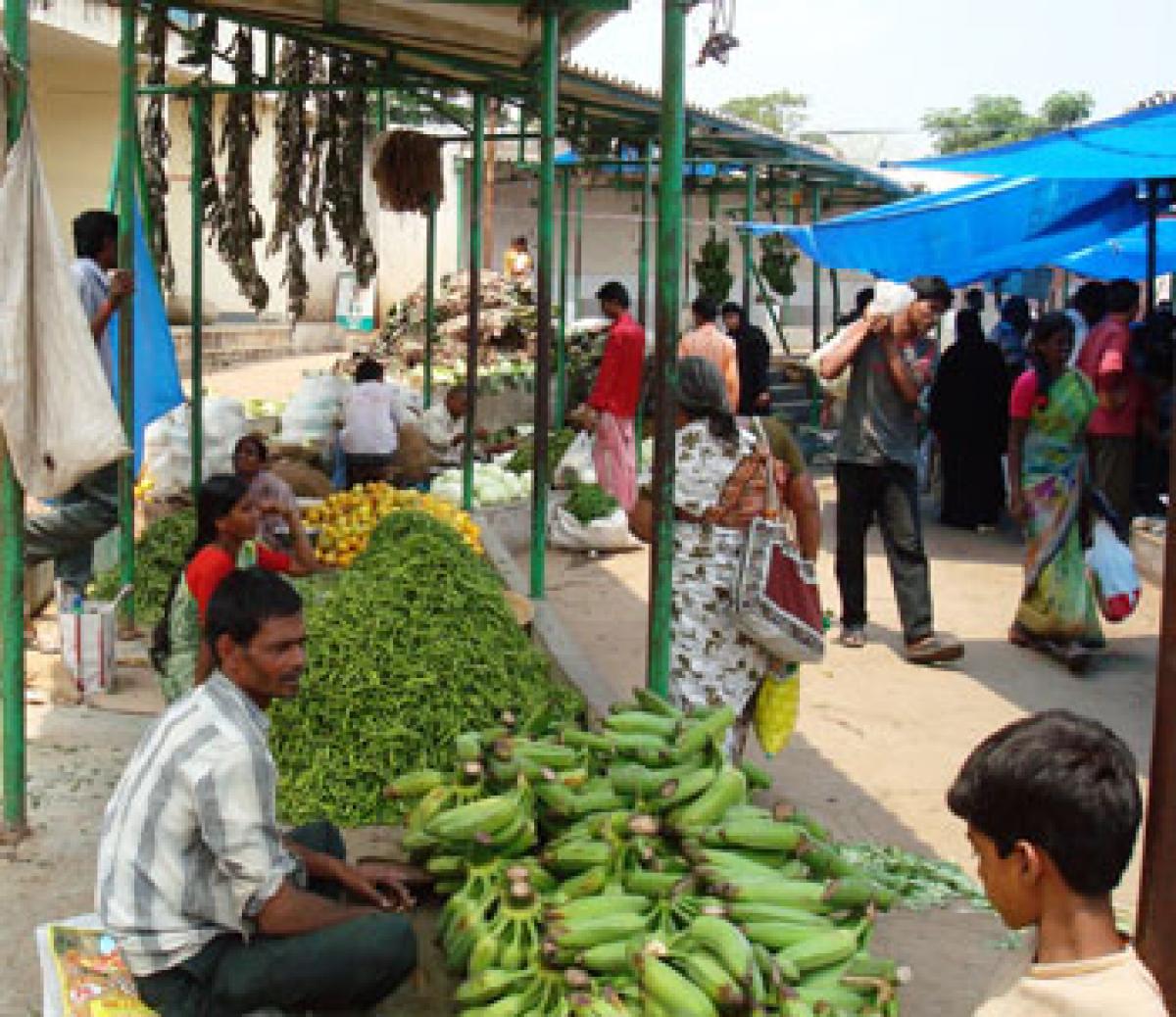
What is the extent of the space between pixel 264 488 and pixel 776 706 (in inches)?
121

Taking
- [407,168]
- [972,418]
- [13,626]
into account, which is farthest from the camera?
[972,418]

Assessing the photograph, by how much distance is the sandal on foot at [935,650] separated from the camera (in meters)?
8.06

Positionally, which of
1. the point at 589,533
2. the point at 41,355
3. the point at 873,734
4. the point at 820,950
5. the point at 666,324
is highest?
the point at 666,324

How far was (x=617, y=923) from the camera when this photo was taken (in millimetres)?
3318

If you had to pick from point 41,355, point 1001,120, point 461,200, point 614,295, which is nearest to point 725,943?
point 41,355

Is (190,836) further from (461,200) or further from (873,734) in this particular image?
(461,200)

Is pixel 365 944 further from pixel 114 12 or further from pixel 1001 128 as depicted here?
pixel 1001 128

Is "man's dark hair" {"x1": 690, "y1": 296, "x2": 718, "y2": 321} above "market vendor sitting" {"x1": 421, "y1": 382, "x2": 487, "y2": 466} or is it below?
above

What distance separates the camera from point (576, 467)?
465 inches

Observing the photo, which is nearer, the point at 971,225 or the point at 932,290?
the point at 932,290

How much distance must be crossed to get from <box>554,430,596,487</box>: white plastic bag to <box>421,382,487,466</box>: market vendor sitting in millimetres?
842

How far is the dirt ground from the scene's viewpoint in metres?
4.24

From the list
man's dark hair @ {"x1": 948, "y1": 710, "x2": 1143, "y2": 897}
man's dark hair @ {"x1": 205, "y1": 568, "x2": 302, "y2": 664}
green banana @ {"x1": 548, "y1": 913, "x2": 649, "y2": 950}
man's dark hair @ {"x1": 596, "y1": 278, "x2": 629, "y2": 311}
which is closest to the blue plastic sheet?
man's dark hair @ {"x1": 205, "y1": 568, "x2": 302, "y2": 664}

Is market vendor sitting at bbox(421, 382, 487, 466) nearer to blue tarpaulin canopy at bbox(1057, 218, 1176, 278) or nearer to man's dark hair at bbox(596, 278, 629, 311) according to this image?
man's dark hair at bbox(596, 278, 629, 311)
